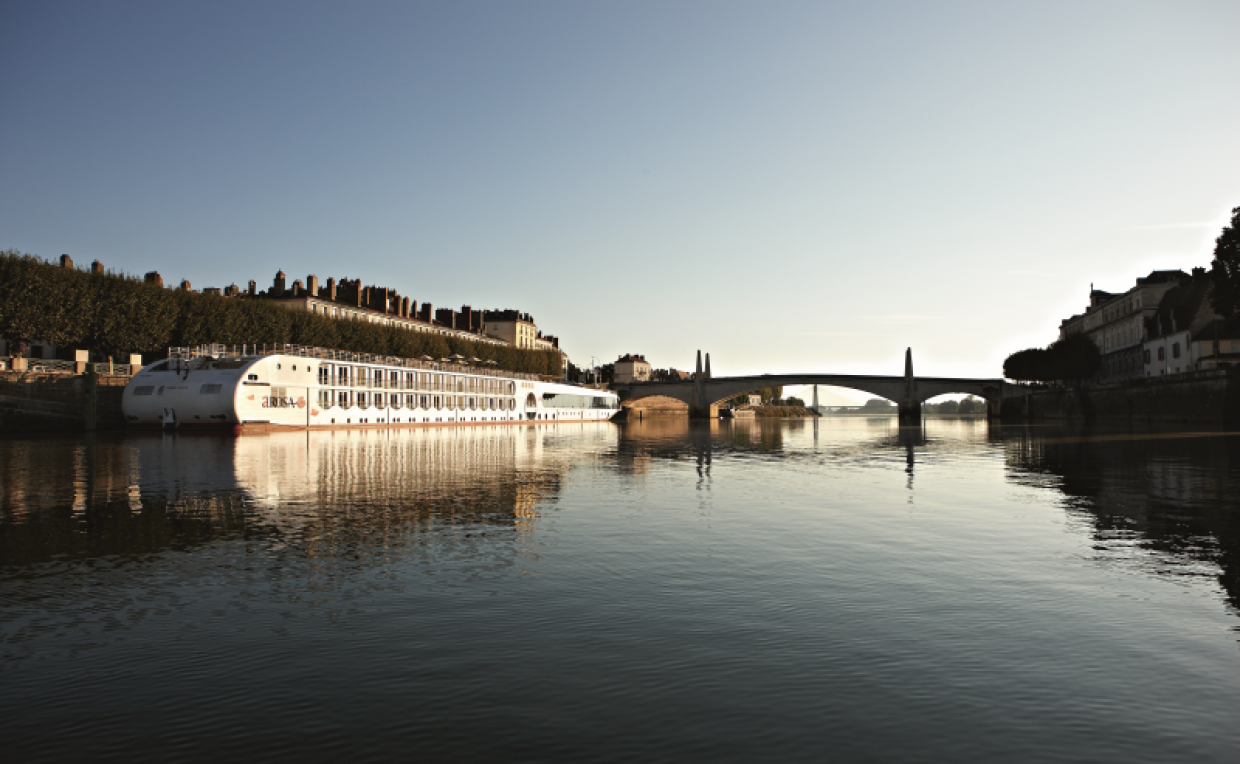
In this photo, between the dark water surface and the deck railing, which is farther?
the deck railing

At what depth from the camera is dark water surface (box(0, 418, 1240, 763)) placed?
281 inches

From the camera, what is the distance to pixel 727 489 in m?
28.2

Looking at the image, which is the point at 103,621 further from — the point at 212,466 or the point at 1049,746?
the point at 212,466

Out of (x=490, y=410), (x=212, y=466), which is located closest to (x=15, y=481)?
(x=212, y=466)

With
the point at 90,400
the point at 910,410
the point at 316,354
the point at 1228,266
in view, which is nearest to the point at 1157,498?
the point at 1228,266

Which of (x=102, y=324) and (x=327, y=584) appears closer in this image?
(x=327, y=584)

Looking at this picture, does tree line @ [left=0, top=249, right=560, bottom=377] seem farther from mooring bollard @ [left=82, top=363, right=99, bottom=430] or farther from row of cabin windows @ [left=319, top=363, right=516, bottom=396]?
row of cabin windows @ [left=319, top=363, right=516, bottom=396]

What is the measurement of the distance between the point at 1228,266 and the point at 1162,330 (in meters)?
48.5

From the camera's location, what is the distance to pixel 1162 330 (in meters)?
116

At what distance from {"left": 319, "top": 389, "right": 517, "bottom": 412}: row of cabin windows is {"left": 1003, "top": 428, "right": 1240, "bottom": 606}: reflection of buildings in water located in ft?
196

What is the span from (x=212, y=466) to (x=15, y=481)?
7.45m

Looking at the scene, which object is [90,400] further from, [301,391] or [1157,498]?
[1157,498]

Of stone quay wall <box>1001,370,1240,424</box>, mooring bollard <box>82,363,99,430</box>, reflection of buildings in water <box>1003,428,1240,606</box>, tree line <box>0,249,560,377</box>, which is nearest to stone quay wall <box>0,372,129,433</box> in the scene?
mooring bollard <box>82,363,99,430</box>

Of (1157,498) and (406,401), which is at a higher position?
(406,401)
